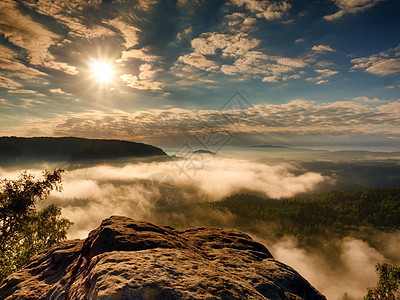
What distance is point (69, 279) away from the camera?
9.05 m

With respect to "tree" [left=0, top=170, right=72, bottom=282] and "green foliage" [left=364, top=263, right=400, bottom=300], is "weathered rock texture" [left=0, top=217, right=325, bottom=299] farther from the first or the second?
"green foliage" [left=364, top=263, right=400, bottom=300]

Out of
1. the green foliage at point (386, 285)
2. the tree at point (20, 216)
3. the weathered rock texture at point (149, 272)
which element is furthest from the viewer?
the green foliage at point (386, 285)

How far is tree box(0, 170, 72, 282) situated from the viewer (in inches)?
998

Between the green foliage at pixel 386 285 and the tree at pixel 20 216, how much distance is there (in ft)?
204

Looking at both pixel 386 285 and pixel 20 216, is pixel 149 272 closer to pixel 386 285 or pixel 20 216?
pixel 20 216

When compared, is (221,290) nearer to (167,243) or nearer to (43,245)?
(167,243)

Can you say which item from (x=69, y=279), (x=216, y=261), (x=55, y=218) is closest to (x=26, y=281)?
(x=69, y=279)

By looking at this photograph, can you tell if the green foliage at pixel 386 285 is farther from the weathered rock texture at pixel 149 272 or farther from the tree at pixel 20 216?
the tree at pixel 20 216

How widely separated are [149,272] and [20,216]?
3106 centimetres

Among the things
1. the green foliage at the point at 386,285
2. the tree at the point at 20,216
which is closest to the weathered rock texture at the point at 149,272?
the tree at the point at 20,216

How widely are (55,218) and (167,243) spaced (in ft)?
128

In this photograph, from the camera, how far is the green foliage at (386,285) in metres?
38.1

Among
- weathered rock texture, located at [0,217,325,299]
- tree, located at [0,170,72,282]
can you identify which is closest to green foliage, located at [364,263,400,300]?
weathered rock texture, located at [0,217,325,299]

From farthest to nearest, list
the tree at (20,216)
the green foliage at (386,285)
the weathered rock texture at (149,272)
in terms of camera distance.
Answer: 1. the green foliage at (386,285)
2. the tree at (20,216)
3. the weathered rock texture at (149,272)
